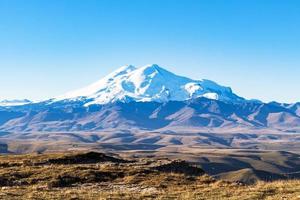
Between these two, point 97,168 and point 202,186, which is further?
point 97,168

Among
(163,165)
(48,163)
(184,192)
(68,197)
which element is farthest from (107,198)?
(48,163)

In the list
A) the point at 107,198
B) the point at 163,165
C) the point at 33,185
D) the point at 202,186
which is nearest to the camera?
the point at 107,198

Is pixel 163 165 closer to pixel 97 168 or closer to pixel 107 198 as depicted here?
pixel 97 168

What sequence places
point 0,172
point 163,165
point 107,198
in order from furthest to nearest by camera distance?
1. point 163,165
2. point 0,172
3. point 107,198

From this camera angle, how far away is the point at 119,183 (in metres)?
35.6

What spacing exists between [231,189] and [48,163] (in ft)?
69.6

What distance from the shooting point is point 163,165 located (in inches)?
1721


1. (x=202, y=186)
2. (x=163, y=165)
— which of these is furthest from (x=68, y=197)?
(x=163, y=165)

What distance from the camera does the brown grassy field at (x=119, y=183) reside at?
28.0m

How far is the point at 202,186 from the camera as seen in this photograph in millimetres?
32188

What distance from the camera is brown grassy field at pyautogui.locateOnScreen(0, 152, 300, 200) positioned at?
28.0m

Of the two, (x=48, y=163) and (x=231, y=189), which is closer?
(x=231, y=189)

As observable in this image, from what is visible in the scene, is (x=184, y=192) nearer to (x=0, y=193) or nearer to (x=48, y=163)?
(x=0, y=193)

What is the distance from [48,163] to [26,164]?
7.19 feet
